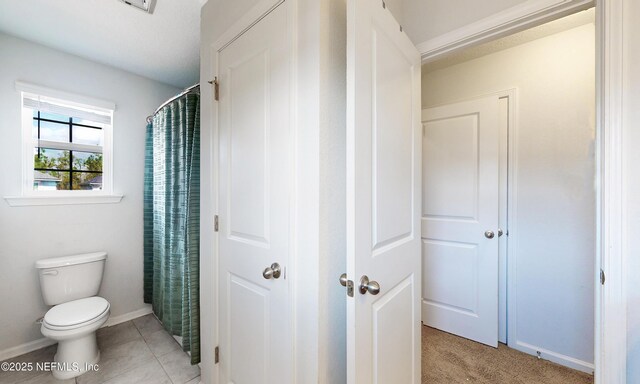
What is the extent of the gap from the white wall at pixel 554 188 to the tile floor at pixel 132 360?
2485 millimetres

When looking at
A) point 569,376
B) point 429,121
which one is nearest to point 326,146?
point 429,121

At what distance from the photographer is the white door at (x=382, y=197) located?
0.80m

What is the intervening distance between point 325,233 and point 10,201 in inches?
96.7

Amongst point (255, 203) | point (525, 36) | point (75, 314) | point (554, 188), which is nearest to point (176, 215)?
point (75, 314)

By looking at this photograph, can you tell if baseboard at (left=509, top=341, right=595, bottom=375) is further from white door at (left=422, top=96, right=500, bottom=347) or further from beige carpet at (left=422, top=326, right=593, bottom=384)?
white door at (left=422, top=96, right=500, bottom=347)

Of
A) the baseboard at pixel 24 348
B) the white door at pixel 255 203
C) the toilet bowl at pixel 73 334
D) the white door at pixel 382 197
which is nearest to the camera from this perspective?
the white door at pixel 382 197

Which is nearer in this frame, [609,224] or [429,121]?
[609,224]

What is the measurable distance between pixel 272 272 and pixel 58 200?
2.15 metres

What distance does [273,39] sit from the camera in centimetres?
109

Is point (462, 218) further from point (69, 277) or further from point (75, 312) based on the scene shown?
point (69, 277)

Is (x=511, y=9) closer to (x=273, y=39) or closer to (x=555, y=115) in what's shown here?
(x=273, y=39)

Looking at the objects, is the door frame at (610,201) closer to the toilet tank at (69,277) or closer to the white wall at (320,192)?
the white wall at (320,192)

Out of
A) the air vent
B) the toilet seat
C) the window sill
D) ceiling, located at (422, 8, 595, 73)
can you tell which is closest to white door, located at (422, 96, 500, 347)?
ceiling, located at (422, 8, 595, 73)

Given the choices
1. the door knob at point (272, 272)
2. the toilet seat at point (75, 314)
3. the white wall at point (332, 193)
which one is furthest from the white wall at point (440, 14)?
the toilet seat at point (75, 314)
